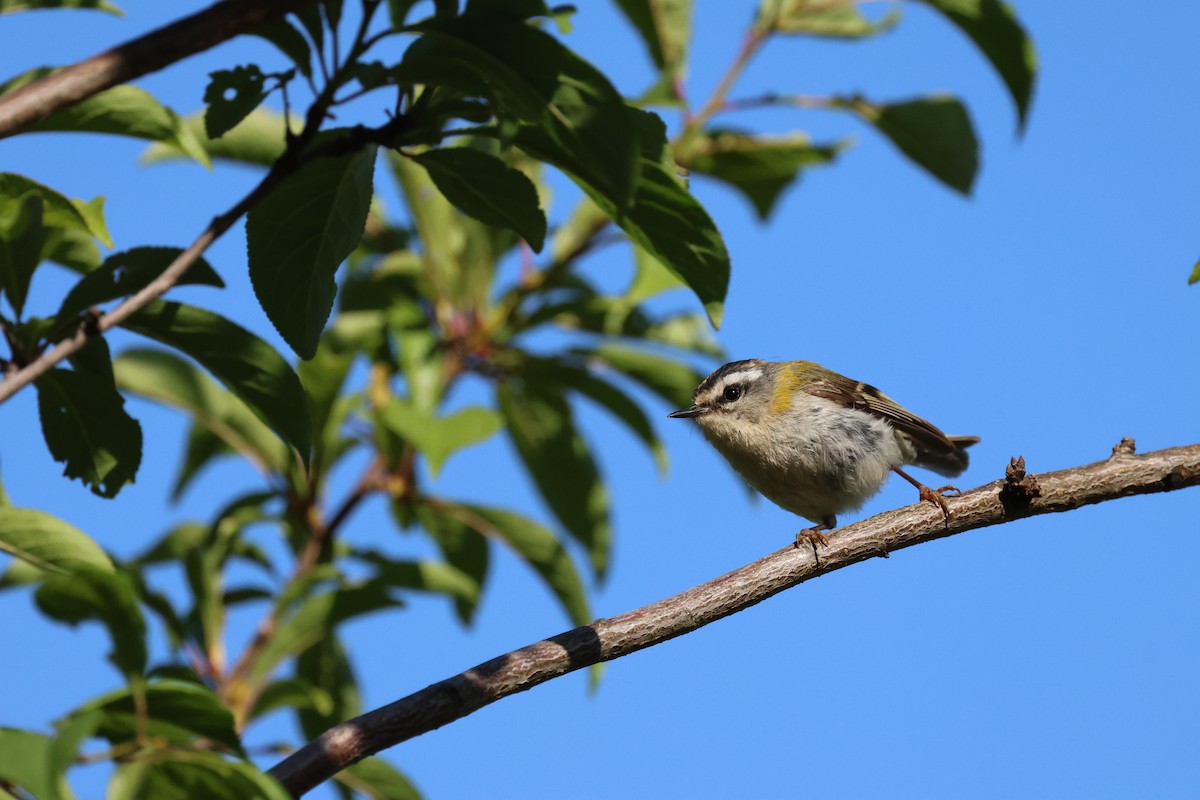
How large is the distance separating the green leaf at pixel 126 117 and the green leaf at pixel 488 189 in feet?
2.43

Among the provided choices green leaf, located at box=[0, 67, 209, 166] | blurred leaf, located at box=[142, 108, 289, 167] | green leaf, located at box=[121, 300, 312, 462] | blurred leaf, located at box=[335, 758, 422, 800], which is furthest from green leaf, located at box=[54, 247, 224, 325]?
blurred leaf, located at box=[142, 108, 289, 167]

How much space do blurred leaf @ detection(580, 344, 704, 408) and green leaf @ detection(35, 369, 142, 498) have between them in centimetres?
238

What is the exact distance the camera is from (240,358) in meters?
2.63

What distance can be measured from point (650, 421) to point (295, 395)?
2547 mm

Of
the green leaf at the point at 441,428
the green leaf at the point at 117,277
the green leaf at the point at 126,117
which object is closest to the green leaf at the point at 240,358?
the green leaf at the point at 117,277

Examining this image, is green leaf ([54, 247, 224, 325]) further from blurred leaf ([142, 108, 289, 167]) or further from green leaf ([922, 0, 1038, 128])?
green leaf ([922, 0, 1038, 128])

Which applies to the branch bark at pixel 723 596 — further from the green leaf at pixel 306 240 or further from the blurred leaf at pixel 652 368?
the blurred leaf at pixel 652 368

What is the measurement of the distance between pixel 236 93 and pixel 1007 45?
205 cm

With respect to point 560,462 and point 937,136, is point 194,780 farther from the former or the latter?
point 937,136

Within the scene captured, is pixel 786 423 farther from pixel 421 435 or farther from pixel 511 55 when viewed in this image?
pixel 511 55

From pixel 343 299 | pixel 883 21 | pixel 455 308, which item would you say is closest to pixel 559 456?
pixel 455 308

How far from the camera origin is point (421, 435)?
3930 millimetres

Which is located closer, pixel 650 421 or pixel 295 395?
pixel 295 395

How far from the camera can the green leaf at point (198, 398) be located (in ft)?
14.6
